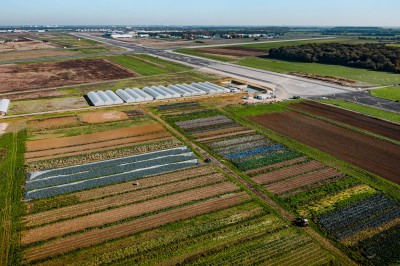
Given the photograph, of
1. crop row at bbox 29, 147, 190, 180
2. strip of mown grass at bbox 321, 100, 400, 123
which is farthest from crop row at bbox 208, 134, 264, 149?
strip of mown grass at bbox 321, 100, 400, 123

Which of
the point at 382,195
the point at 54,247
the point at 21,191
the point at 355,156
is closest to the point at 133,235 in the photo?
the point at 54,247

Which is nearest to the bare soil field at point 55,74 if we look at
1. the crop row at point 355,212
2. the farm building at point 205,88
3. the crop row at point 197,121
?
the farm building at point 205,88

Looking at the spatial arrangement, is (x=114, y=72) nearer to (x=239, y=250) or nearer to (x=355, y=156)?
(x=355, y=156)

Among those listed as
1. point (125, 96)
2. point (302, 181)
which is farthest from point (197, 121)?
point (302, 181)

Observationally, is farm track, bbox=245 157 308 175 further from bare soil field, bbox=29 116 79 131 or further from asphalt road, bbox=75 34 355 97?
asphalt road, bbox=75 34 355 97

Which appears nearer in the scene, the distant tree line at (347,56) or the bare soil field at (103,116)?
the bare soil field at (103,116)

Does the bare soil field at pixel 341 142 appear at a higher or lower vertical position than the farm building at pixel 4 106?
lower

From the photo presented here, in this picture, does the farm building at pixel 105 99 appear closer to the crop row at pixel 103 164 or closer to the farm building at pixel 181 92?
the farm building at pixel 181 92
